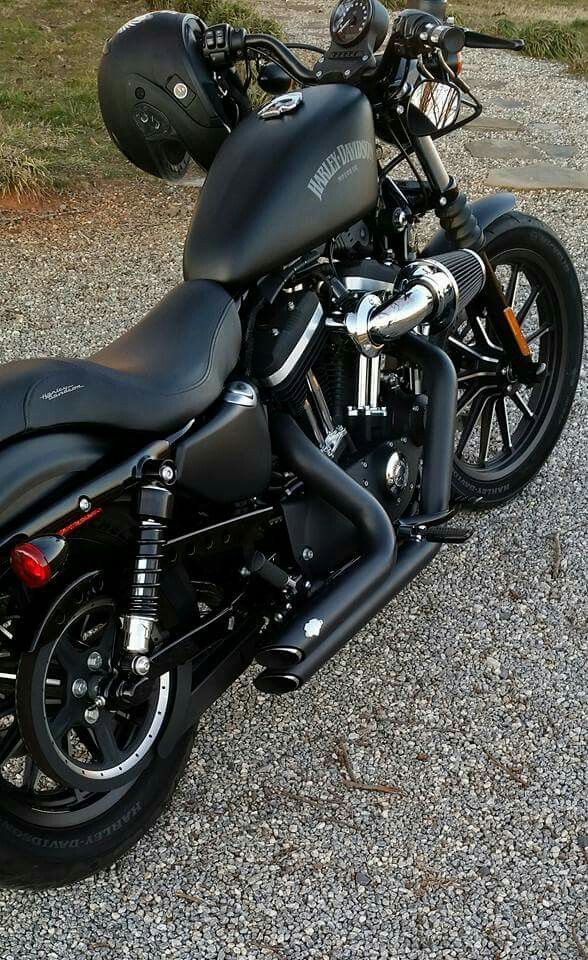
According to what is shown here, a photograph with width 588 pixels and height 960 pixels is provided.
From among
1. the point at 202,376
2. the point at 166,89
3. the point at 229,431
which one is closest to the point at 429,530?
the point at 229,431

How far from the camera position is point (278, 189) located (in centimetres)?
237

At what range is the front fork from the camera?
282cm

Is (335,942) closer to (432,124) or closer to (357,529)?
(357,529)

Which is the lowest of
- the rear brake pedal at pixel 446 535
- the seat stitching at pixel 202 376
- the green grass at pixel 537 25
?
the green grass at pixel 537 25

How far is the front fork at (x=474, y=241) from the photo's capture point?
2816 mm

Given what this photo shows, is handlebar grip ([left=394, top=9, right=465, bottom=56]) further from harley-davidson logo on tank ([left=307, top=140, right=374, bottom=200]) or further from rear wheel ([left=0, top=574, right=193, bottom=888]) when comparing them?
rear wheel ([left=0, top=574, right=193, bottom=888])

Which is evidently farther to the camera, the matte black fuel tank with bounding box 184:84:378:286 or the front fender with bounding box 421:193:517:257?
the front fender with bounding box 421:193:517:257

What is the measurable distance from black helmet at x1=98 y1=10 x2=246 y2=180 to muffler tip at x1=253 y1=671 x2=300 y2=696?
1285mm

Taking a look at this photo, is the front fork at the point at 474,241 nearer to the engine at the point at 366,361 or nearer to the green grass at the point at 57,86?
the engine at the point at 366,361

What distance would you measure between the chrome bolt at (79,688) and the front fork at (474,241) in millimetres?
1557

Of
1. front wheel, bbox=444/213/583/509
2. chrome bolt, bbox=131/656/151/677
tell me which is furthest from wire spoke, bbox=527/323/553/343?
chrome bolt, bbox=131/656/151/677

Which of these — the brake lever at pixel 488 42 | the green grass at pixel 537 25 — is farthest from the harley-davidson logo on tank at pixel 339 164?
the green grass at pixel 537 25

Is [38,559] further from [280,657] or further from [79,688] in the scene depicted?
[280,657]

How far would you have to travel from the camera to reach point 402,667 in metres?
3.00
